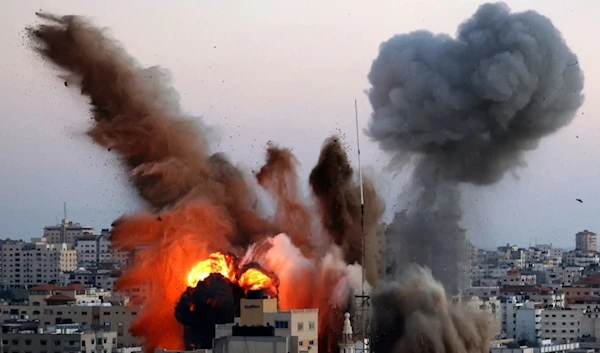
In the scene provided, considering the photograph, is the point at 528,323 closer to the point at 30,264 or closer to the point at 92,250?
the point at 30,264

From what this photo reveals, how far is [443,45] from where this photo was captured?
188 ft

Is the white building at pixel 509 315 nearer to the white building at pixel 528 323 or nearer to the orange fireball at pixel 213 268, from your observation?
the white building at pixel 528 323

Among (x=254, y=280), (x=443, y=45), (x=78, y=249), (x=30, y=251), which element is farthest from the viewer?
(x=78, y=249)

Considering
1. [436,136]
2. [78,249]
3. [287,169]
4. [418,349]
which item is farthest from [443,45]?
[78,249]

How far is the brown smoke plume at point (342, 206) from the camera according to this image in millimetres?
55406

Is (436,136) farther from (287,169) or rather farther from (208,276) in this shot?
(208,276)

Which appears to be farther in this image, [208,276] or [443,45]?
[443,45]

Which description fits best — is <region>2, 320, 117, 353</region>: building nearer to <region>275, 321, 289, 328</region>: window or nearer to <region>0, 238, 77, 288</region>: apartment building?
<region>275, 321, 289, 328</region>: window

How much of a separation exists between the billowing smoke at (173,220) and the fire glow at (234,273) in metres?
0.53

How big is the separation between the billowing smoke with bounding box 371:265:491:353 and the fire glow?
5.62 meters

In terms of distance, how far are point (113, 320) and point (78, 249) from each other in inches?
2761

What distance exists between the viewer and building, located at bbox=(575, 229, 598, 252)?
589 ft

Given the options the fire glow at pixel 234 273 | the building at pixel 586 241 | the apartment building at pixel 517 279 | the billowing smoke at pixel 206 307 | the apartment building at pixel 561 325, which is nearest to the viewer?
the billowing smoke at pixel 206 307

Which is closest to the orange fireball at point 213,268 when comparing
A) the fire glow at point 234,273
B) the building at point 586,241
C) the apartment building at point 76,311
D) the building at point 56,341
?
the fire glow at point 234,273
